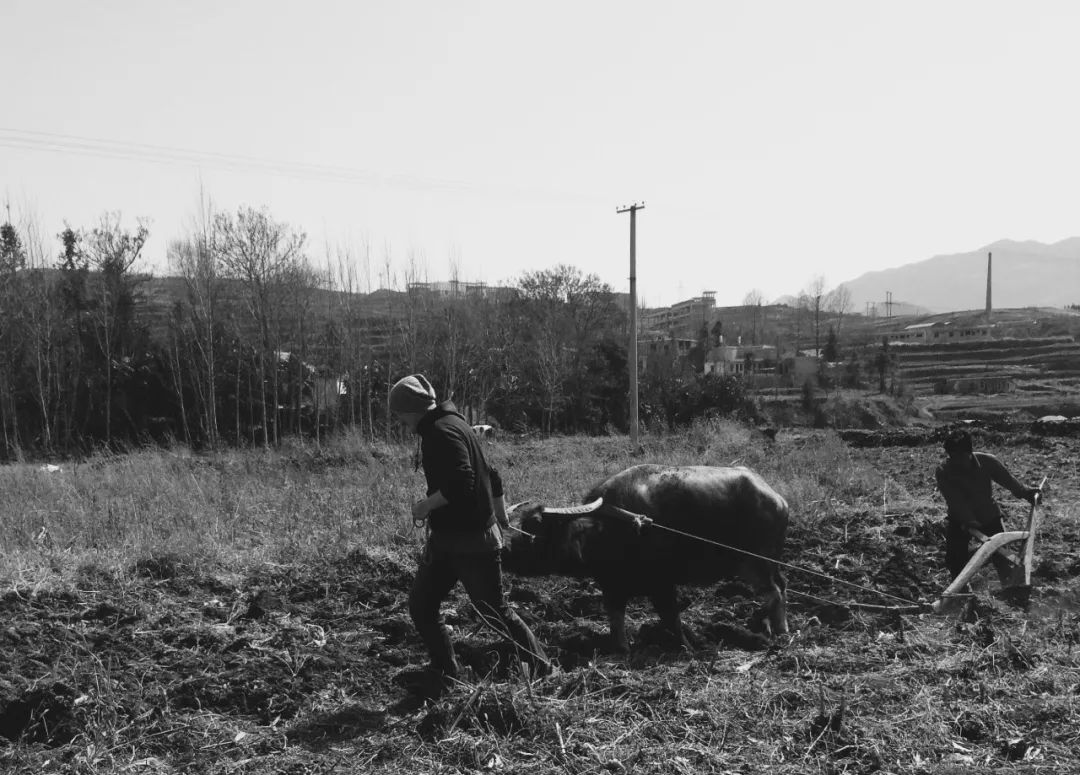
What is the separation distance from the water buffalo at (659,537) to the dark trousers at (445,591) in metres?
0.99

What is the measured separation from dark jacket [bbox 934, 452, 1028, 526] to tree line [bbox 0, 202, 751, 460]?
21.8m

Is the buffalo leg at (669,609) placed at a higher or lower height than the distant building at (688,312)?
lower

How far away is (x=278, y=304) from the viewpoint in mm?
30859

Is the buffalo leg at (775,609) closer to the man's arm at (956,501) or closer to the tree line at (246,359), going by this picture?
the man's arm at (956,501)

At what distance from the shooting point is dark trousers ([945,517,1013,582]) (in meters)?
6.82

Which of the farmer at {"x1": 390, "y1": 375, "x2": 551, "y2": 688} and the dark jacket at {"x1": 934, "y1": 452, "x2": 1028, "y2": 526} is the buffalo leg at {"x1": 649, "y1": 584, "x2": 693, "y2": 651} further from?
the dark jacket at {"x1": 934, "y1": 452, "x2": 1028, "y2": 526}

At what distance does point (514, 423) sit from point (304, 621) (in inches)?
1075

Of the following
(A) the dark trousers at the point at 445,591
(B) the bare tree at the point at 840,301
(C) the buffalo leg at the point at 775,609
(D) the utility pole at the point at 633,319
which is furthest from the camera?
(B) the bare tree at the point at 840,301

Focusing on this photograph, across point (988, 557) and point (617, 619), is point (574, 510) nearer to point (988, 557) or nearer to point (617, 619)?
point (617, 619)

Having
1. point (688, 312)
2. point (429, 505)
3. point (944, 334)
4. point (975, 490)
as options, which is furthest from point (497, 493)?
point (688, 312)

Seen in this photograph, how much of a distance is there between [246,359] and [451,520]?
28.2m

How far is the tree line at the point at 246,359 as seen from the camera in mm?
29547

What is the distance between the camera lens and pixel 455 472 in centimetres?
454

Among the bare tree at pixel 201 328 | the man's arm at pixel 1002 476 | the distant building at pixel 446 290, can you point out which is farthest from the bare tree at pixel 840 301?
the man's arm at pixel 1002 476
